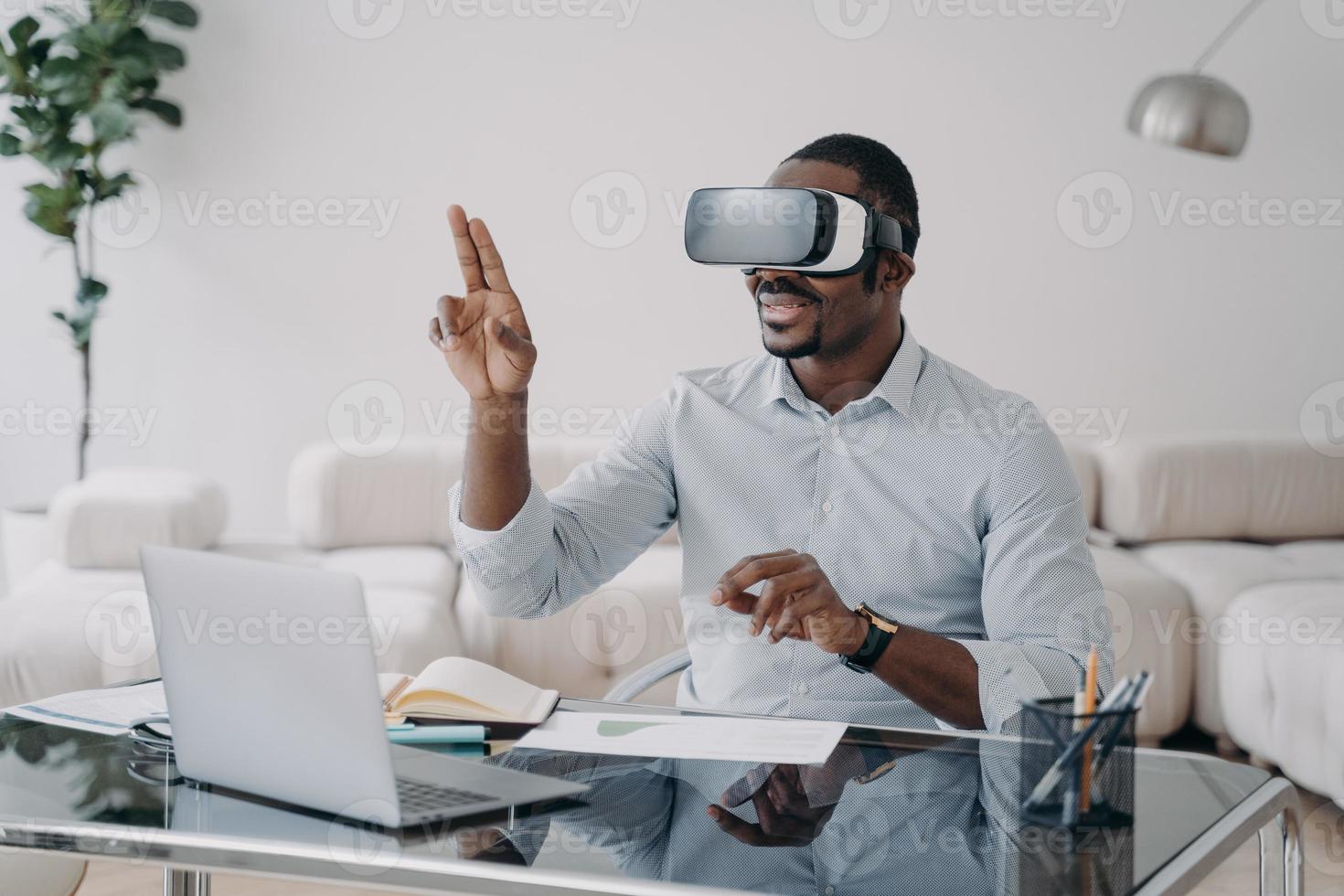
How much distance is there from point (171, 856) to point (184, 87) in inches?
147

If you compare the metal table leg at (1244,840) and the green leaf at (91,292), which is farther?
the green leaf at (91,292)

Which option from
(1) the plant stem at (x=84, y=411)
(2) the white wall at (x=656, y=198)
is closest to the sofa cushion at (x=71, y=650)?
(1) the plant stem at (x=84, y=411)

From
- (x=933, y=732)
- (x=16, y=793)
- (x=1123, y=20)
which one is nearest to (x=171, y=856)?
(x=16, y=793)

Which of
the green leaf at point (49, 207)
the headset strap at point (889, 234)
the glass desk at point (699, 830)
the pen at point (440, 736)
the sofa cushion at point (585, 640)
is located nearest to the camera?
the glass desk at point (699, 830)

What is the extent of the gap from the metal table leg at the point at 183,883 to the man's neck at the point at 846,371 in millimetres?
988

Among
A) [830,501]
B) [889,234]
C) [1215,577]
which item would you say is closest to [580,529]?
[830,501]

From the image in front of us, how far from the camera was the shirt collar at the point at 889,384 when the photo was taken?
182 cm

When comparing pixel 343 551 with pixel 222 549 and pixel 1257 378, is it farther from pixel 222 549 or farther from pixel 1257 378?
pixel 1257 378

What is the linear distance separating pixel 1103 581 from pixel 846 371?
1.69 meters

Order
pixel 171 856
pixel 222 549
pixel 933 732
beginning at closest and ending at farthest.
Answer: pixel 171 856
pixel 933 732
pixel 222 549

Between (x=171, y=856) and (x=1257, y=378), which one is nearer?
(x=171, y=856)

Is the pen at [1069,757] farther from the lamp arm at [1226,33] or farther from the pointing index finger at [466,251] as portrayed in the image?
the lamp arm at [1226,33]

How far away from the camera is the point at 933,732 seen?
4.25ft

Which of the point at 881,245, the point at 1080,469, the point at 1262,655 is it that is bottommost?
the point at 1262,655
